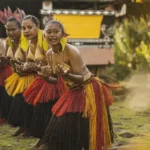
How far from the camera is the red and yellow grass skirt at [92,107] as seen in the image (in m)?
4.33

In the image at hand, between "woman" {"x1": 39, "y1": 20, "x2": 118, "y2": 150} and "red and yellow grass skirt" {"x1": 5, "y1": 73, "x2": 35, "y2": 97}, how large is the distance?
1.19m

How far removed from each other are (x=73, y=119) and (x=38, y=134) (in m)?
0.99

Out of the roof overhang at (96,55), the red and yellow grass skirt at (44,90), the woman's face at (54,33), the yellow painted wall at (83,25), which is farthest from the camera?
the roof overhang at (96,55)

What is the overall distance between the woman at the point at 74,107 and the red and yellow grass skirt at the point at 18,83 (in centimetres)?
119

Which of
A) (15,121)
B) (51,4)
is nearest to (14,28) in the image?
(15,121)

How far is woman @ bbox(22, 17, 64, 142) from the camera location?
510cm

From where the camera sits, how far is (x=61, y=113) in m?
4.33

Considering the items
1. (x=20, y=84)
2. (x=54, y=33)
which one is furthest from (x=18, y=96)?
(x=54, y=33)

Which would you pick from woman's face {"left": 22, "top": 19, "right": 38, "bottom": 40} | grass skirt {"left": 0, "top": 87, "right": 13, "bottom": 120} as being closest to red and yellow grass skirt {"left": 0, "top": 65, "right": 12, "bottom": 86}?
grass skirt {"left": 0, "top": 87, "right": 13, "bottom": 120}

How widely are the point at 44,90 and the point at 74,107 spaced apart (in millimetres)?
870

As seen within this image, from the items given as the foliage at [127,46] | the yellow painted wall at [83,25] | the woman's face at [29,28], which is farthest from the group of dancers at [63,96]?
the foliage at [127,46]

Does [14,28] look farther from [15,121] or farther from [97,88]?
[97,88]

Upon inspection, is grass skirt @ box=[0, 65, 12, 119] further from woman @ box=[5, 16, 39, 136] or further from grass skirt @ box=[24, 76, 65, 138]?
grass skirt @ box=[24, 76, 65, 138]

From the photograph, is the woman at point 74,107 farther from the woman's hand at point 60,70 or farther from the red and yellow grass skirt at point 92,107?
the woman's hand at point 60,70
